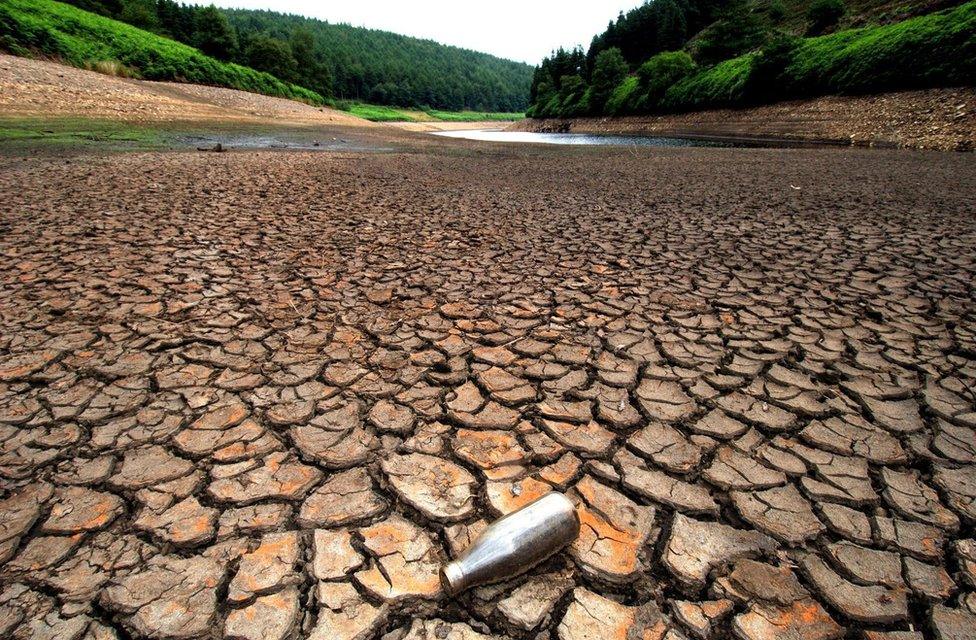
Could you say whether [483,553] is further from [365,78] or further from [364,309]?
[365,78]

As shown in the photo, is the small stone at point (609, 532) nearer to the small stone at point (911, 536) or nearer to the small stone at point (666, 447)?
the small stone at point (666, 447)

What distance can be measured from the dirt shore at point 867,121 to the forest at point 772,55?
788 millimetres

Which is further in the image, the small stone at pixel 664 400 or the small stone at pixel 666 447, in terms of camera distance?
the small stone at pixel 664 400

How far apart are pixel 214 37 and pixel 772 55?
50.5 m

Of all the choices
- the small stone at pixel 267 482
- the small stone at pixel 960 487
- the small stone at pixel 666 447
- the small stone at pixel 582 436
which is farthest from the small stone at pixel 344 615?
the small stone at pixel 960 487

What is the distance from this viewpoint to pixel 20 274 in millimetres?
2990

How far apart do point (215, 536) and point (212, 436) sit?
509 mm

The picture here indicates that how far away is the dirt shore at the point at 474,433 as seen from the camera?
114cm

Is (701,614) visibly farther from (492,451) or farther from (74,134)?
(74,134)

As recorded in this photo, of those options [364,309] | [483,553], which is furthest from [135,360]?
[483,553]

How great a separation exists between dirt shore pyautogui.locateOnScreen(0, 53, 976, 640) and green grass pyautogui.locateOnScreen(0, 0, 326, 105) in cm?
2602

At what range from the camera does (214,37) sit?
4528cm

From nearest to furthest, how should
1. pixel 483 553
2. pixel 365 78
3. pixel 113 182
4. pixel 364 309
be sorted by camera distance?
1. pixel 483 553
2. pixel 364 309
3. pixel 113 182
4. pixel 365 78

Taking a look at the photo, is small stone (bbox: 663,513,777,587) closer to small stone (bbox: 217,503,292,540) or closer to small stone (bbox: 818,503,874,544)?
small stone (bbox: 818,503,874,544)
